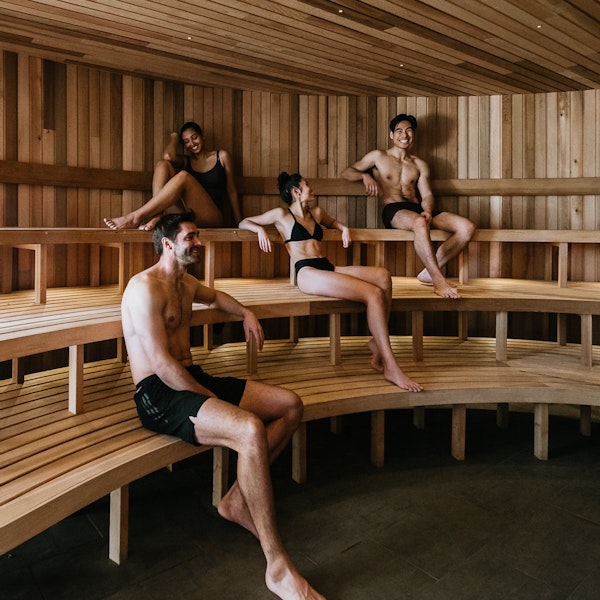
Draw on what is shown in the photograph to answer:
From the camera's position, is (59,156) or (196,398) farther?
(59,156)

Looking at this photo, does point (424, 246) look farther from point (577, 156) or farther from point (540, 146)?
point (577, 156)

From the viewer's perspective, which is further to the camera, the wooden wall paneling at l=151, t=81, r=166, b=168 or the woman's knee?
the wooden wall paneling at l=151, t=81, r=166, b=168

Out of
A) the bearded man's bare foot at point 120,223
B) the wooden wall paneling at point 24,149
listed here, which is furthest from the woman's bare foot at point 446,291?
the wooden wall paneling at point 24,149

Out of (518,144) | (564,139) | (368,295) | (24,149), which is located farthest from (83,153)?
(564,139)

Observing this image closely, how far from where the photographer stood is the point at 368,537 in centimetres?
251

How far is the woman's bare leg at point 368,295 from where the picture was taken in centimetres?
329

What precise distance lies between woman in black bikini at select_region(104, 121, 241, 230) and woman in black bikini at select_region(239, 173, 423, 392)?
53 cm

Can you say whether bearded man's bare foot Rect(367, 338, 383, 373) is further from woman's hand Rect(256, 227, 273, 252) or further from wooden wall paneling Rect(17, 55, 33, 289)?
wooden wall paneling Rect(17, 55, 33, 289)

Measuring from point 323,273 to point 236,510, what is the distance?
1.69m

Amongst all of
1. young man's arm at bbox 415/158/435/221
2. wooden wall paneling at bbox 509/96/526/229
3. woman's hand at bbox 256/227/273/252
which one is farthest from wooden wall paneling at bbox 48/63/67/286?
wooden wall paneling at bbox 509/96/526/229

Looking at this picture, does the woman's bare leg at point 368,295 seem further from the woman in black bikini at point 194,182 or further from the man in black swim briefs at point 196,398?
the woman in black bikini at point 194,182

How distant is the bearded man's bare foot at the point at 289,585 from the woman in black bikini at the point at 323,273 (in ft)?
4.60

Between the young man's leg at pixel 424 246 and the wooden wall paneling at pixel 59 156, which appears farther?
the wooden wall paneling at pixel 59 156

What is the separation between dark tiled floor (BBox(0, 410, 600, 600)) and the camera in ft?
7.07
